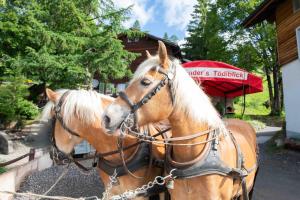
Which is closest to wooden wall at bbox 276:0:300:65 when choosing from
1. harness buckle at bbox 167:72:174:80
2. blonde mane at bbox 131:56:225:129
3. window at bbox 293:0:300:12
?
window at bbox 293:0:300:12

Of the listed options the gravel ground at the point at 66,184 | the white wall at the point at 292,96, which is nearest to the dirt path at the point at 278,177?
the white wall at the point at 292,96

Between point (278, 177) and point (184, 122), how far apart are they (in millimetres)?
6369

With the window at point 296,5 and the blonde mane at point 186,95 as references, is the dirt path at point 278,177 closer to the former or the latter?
the blonde mane at point 186,95

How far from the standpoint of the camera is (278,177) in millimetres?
8086

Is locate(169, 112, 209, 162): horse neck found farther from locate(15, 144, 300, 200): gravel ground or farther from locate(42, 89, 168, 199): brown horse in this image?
locate(15, 144, 300, 200): gravel ground

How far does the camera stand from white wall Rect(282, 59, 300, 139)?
1211 centimetres

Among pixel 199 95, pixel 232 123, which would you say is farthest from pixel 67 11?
pixel 199 95

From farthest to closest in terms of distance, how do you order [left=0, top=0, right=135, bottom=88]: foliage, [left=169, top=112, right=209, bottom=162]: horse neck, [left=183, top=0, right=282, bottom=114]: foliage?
[left=183, top=0, right=282, bottom=114]: foliage → [left=0, top=0, right=135, bottom=88]: foliage → [left=169, top=112, right=209, bottom=162]: horse neck

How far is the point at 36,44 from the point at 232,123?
39.4 feet

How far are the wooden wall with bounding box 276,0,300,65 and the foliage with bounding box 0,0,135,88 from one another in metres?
7.06

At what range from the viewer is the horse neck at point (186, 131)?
268cm

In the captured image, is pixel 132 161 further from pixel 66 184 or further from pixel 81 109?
pixel 66 184

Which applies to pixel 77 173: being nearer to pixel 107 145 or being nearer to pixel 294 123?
pixel 107 145

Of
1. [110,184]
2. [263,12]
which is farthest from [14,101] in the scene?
[110,184]
